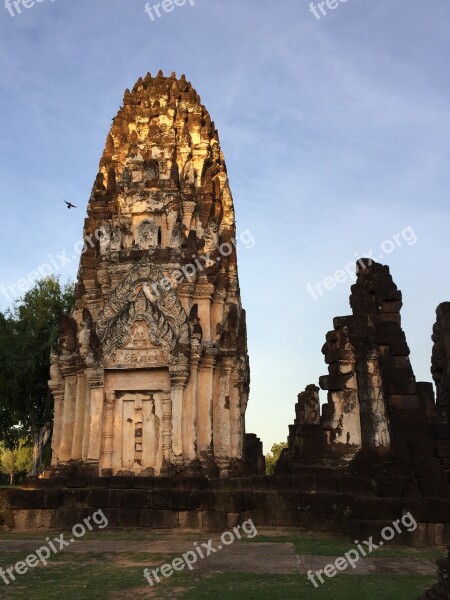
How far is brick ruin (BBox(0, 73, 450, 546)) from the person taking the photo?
11273 millimetres

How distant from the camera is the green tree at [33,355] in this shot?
27906 mm

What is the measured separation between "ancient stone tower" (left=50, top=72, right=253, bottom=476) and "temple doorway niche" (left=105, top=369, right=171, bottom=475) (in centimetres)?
3

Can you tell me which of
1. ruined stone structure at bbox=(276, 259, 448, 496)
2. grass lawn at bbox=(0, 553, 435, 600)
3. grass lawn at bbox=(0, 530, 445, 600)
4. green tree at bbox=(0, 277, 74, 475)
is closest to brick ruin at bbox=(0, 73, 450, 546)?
ruined stone structure at bbox=(276, 259, 448, 496)

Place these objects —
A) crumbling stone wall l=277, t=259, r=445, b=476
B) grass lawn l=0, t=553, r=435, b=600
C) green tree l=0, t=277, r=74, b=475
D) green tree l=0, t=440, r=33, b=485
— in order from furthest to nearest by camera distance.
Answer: green tree l=0, t=440, r=33, b=485
green tree l=0, t=277, r=74, b=475
crumbling stone wall l=277, t=259, r=445, b=476
grass lawn l=0, t=553, r=435, b=600

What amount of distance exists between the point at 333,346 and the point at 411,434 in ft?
9.92

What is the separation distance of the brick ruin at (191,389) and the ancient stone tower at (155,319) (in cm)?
5

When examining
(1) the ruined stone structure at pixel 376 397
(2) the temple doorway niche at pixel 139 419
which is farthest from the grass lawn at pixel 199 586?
(2) the temple doorway niche at pixel 139 419

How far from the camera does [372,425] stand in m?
11.5

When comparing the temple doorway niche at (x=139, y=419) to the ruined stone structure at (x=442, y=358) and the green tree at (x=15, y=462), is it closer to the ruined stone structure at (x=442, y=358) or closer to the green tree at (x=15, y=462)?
the ruined stone structure at (x=442, y=358)

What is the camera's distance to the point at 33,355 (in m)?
28.2

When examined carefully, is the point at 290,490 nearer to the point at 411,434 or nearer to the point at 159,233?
the point at 411,434

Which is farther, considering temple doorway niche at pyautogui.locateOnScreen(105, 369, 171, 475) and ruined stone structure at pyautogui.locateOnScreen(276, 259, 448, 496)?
temple doorway niche at pyautogui.locateOnScreen(105, 369, 171, 475)

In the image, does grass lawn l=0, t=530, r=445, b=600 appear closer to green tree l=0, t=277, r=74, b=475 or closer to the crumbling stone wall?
the crumbling stone wall

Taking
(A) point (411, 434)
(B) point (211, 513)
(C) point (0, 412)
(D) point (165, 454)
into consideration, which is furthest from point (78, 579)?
(C) point (0, 412)
